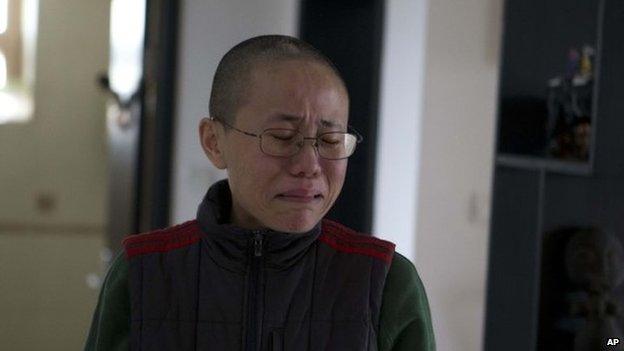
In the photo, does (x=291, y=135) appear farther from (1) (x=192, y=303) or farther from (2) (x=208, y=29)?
(2) (x=208, y=29)

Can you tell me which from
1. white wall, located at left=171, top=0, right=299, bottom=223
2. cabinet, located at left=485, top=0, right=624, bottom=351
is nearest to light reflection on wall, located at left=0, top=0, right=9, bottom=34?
white wall, located at left=171, top=0, right=299, bottom=223

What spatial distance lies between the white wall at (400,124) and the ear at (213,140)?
1976mm

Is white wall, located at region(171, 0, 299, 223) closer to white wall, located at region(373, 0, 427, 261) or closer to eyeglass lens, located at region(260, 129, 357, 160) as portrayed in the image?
white wall, located at region(373, 0, 427, 261)

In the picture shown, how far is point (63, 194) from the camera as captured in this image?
13.6ft

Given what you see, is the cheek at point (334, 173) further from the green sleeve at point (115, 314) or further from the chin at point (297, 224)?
the green sleeve at point (115, 314)

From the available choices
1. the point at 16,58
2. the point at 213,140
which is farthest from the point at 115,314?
the point at 16,58

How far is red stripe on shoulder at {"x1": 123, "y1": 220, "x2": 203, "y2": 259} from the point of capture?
3.16 ft

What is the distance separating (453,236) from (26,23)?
2.28 metres

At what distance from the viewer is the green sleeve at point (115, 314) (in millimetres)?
944

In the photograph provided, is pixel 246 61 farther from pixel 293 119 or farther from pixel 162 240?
pixel 162 240

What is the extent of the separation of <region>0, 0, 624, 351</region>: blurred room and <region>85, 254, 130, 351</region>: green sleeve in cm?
178

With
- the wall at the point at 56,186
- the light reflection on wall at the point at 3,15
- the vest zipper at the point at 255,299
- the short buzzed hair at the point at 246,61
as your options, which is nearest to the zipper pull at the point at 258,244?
the vest zipper at the point at 255,299

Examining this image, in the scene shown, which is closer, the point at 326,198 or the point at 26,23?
the point at 326,198

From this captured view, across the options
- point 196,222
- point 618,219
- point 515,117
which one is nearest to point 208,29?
point 515,117
